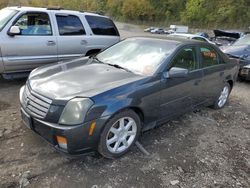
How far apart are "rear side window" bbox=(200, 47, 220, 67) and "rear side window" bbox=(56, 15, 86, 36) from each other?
127 inches

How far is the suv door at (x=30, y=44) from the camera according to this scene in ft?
17.9

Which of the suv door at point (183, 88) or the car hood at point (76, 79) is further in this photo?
the suv door at point (183, 88)

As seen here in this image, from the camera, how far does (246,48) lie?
8500mm

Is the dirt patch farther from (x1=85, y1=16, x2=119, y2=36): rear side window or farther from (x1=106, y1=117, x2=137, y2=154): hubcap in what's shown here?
(x1=85, y1=16, x2=119, y2=36): rear side window

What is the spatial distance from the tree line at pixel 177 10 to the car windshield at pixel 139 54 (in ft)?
108

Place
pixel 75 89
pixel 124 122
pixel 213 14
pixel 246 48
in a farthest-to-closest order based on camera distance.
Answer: pixel 213 14, pixel 246 48, pixel 124 122, pixel 75 89

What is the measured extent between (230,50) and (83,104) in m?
7.14

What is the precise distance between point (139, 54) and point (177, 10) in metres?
55.5

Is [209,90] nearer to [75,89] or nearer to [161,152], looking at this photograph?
[161,152]

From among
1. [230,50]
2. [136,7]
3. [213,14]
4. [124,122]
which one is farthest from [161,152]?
[136,7]

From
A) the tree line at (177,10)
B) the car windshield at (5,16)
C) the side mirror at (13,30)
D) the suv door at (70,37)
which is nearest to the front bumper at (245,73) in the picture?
the suv door at (70,37)

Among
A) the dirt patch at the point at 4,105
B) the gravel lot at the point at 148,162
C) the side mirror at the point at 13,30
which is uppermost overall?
the side mirror at the point at 13,30

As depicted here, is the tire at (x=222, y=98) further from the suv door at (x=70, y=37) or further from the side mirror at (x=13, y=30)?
the side mirror at (x=13, y=30)

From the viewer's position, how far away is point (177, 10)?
55906 mm
